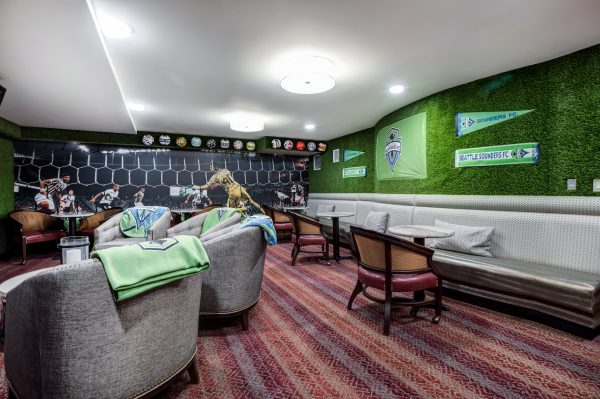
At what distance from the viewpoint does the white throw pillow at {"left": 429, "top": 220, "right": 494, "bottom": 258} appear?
11.1ft

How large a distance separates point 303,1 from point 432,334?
292 centimetres

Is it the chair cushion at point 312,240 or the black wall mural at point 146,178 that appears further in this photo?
the black wall mural at point 146,178

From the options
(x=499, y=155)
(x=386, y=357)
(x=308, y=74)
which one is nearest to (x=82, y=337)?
(x=386, y=357)

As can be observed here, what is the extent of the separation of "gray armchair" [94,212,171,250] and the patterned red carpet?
2249mm

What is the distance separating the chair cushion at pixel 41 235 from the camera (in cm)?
509

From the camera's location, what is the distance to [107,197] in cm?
665

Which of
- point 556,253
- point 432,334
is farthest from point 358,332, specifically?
point 556,253

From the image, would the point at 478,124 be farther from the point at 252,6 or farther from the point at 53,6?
the point at 53,6

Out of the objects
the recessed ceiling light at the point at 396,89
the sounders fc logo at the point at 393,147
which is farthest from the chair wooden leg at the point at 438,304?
the sounders fc logo at the point at 393,147

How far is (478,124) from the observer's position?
3854mm

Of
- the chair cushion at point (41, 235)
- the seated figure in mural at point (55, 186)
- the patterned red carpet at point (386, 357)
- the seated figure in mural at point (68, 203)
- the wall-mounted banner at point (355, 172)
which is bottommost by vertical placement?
the patterned red carpet at point (386, 357)

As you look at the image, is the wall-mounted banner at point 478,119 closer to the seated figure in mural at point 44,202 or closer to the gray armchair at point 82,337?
the gray armchair at point 82,337

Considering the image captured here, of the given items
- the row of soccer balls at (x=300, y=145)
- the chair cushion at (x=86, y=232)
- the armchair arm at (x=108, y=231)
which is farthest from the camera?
the row of soccer balls at (x=300, y=145)

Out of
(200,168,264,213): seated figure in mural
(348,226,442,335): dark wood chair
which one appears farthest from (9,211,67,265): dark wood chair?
(348,226,442,335): dark wood chair
